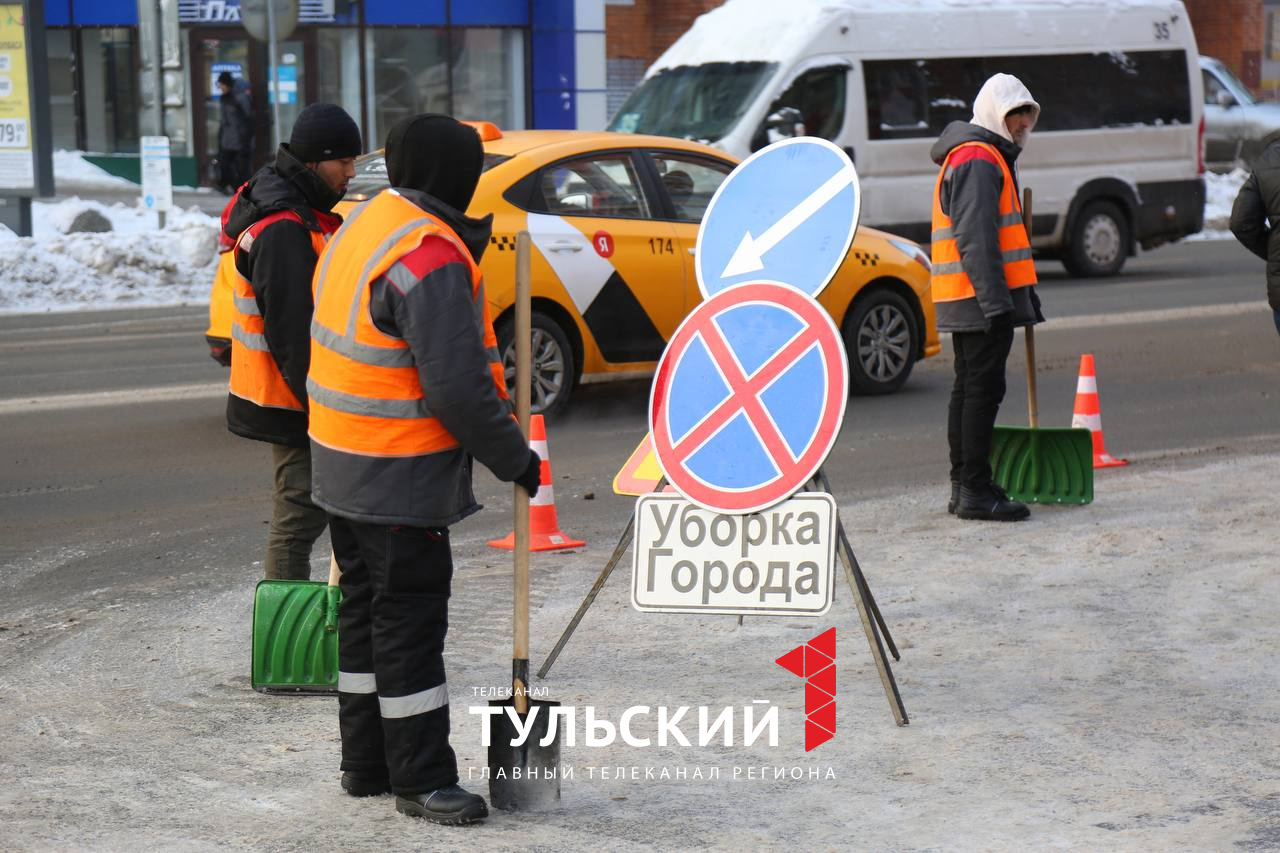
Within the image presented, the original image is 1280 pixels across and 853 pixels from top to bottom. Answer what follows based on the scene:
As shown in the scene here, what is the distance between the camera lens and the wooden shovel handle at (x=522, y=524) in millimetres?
4758

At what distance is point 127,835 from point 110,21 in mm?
27637

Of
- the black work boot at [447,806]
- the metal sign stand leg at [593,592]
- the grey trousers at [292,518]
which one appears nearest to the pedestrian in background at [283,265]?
the grey trousers at [292,518]

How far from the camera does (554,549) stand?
7996mm

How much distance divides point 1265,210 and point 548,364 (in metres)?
4.34

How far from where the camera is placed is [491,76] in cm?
3172

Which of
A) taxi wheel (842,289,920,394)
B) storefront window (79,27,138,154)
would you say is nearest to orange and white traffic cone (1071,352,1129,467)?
taxi wheel (842,289,920,394)

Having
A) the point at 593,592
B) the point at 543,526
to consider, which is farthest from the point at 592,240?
the point at 593,592

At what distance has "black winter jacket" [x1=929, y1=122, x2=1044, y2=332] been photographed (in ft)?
26.4

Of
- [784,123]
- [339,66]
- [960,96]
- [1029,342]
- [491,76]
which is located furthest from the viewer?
[491,76]

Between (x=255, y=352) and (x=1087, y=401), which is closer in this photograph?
(x=255, y=352)

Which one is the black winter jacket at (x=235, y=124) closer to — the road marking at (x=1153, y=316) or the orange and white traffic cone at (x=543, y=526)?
the road marking at (x=1153, y=316)

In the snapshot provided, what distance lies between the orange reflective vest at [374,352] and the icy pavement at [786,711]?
0.99 meters

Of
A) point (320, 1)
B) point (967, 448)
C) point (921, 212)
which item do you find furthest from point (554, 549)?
point (320, 1)

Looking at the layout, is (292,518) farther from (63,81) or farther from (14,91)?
(63,81)
